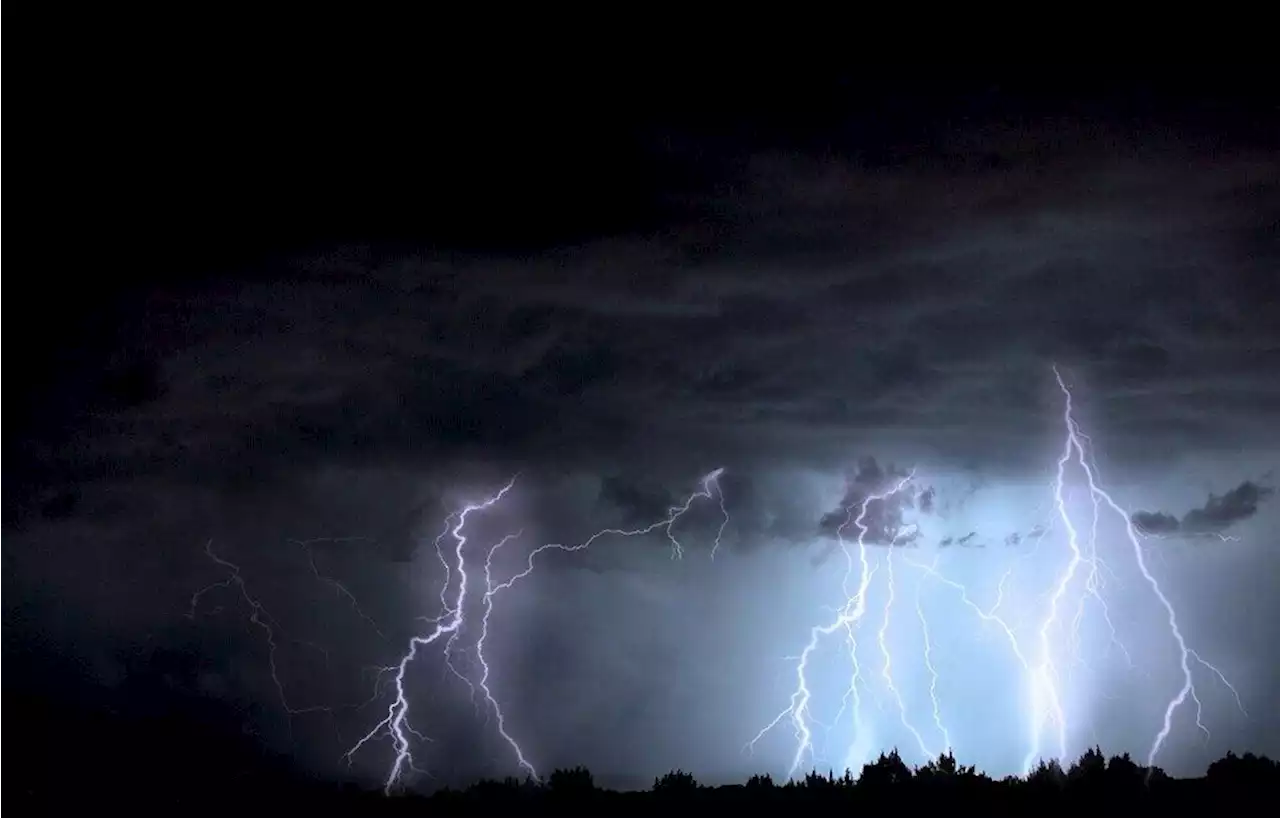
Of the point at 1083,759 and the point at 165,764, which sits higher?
the point at 1083,759

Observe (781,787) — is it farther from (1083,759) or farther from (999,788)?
(1083,759)

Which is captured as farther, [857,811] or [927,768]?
[927,768]

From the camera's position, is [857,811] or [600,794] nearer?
[857,811]

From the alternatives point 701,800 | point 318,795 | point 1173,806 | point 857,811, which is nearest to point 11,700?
point 318,795

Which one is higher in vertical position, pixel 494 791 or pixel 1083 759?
pixel 1083 759

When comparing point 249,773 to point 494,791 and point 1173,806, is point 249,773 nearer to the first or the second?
point 494,791

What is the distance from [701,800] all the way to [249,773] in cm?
1174

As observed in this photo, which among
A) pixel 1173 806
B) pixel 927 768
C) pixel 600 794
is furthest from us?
pixel 600 794

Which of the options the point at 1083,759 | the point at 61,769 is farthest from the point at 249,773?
the point at 1083,759

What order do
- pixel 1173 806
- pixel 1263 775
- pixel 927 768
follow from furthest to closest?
pixel 927 768 → pixel 1263 775 → pixel 1173 806

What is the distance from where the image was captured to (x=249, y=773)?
30.6 meters

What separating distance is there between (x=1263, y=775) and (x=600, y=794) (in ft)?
49.3

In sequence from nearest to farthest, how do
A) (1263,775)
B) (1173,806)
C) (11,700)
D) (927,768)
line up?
(1173,806) < (1263,775) < (927,768) < (11,700)

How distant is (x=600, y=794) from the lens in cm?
2950
